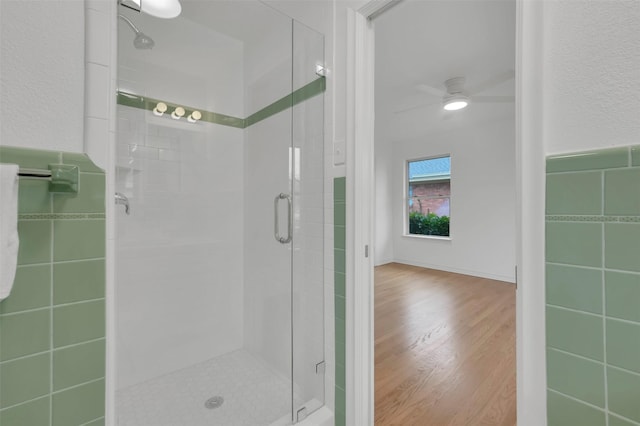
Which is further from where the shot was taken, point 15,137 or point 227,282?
point 227,282

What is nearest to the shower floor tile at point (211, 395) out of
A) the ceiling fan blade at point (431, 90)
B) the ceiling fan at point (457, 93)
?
the ceiling fan blade at point (431, 90)

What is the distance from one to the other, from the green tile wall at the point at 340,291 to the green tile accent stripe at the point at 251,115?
0.62 meters

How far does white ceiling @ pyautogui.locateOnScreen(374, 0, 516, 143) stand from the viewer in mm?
1986

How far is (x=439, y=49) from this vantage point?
8.11 feet

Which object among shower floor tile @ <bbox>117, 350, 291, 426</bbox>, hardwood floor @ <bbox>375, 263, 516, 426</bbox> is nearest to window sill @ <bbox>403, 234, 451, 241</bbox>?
hardwood floor @ <bbox>375, 263, 516, 426</bbox>

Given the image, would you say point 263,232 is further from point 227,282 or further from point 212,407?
point 212,407

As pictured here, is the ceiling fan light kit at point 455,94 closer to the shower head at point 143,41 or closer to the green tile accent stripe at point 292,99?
the green tile accent stripe at point 292,99

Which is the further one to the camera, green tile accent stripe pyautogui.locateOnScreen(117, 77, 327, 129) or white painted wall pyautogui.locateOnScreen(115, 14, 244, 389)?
white painted wall pyautogui.locateOnScreen(115, 14, 244, 389)

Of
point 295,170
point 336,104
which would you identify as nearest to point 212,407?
point 295,170

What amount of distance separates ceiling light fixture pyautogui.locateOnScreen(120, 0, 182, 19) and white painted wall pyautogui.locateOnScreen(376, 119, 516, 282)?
14.4 feet

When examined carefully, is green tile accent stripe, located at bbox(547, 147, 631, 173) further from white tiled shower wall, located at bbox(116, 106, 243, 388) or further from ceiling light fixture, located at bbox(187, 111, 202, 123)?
ceiling light fixture, located at bbox(187, 111, 202, 123)

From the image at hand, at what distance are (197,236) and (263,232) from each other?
0.55 meters

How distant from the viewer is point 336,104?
4.81 ft

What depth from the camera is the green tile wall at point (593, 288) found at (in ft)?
2.19
